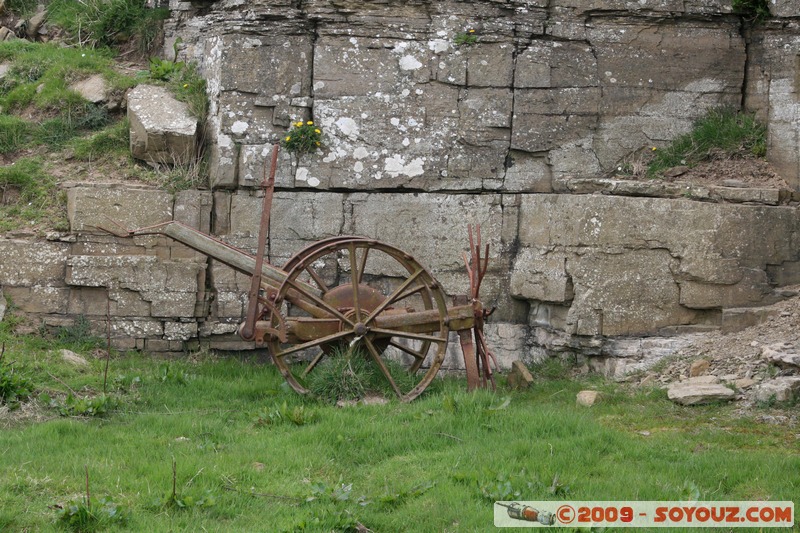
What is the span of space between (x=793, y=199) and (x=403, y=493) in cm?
506

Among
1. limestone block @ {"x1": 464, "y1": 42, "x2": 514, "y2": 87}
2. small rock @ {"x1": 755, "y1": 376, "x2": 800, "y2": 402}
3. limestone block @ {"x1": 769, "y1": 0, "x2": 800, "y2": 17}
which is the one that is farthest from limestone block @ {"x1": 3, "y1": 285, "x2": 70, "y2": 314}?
limestone block @ {"x1": 769, "y1": 0, "x2": 800, "y2": 17}

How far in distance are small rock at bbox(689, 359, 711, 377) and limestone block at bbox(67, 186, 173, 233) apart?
4674 mm

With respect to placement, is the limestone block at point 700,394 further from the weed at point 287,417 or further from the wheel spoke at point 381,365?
the weed at point 287,417

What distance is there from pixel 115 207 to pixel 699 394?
5181mm

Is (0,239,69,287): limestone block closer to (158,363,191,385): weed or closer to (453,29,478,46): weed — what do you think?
(158,363,191,385): weed

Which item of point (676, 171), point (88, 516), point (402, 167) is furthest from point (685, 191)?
point (88, 516)

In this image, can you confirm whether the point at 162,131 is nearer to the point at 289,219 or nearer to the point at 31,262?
the point at 289,219

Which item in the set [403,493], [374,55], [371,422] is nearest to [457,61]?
[374,55]

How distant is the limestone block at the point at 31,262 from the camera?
8.42m

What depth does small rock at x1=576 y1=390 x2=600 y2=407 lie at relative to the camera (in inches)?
288

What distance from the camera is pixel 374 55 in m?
8.86

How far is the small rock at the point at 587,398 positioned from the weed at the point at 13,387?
403 cm

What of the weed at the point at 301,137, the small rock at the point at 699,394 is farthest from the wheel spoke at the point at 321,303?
the small rock at the point at 699,394

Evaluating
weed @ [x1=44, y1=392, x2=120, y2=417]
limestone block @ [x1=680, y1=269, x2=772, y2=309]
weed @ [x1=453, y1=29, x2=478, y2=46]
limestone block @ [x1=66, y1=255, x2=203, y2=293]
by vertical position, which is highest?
weed @ [x1=453, y1=29, x2=478, y2=46]
